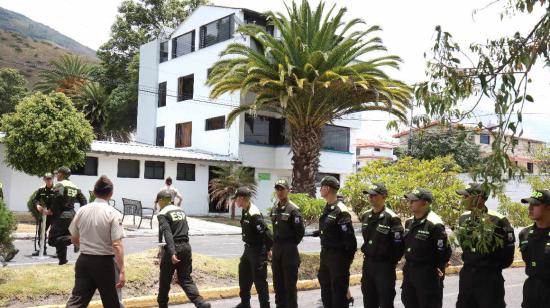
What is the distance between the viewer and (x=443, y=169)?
13250 millimetres

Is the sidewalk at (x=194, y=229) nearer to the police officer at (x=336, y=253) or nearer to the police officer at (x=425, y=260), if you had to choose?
the police officer at (x=336, y=253)

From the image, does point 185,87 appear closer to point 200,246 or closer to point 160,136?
point 160,136

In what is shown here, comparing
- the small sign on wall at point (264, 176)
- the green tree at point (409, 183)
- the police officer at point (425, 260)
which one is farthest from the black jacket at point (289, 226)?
the small sign on wall at point (264, 176)

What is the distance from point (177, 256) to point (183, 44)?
2695 cm

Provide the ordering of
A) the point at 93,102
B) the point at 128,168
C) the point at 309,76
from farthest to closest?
the point at 93,102, the point at 128,168, the point at 309,76

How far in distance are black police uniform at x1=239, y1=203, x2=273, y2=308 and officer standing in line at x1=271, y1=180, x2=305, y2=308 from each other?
16 cm

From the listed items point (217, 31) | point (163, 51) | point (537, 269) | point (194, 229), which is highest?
point (217, 31)

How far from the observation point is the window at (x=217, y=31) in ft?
95.0

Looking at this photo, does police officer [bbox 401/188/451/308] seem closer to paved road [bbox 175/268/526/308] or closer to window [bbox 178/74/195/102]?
paved road [bbox 175/268/526/308]

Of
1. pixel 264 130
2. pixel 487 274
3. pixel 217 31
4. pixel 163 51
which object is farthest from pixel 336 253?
pixel 163 51

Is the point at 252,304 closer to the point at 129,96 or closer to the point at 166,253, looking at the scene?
the point at 166,253

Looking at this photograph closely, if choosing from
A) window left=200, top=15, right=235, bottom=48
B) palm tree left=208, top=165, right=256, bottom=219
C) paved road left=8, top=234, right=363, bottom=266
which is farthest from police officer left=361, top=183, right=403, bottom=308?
window left=200, top=15, right=235, bottom=48

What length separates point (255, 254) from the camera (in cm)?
770

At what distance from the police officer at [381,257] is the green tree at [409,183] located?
5614 millimetres
